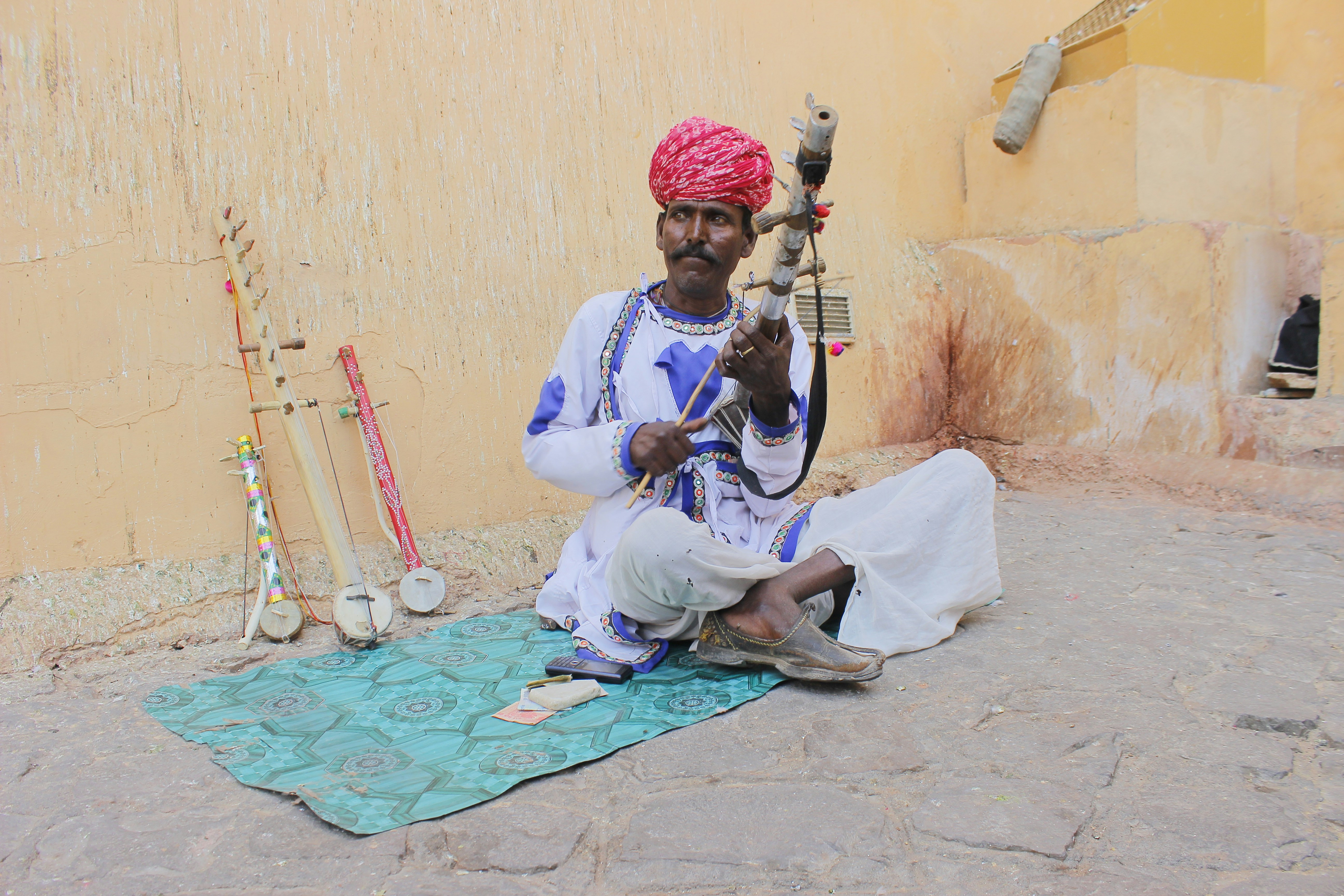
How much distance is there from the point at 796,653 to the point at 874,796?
1.90ft

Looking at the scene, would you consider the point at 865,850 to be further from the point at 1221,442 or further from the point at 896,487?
the point at 1221,442

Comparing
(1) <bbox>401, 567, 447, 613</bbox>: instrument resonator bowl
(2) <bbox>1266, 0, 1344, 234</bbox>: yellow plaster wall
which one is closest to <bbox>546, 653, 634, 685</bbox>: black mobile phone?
(1) <bbox>401, 567, 447, 613</bbox>: instrument resonator bowl

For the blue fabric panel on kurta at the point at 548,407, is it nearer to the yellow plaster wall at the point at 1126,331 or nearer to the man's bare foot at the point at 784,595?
the man's bare foot at the point at 784,595

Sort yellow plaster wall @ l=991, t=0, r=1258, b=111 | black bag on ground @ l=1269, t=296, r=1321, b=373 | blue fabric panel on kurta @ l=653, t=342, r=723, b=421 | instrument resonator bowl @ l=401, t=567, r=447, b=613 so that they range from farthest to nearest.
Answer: yellow plaster wall @ l=991, t=0, r=1258, b=111 < black bag on ground @ l=1269, t=296, r=1321, b=373 < instrument resonator bowl @ l=401, t=567, r=447, b=613 < blue fabric panel on kurta @ l=653, t=342, r=723, b=421

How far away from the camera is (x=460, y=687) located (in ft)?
7.63

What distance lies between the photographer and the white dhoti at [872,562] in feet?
7.20

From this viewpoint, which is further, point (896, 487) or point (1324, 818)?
point (896, 487)

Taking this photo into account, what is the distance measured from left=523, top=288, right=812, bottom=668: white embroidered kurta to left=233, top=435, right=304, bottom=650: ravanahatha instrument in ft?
3.04

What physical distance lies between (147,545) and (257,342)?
2.29 ft

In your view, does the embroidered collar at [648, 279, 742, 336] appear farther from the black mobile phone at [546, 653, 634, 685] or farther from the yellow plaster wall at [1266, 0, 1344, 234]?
the yellow plaster wall at [1266, 0, 1344, 234]

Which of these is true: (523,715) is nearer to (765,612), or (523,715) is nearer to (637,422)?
(765,612)

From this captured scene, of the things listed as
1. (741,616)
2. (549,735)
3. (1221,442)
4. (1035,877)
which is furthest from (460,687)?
(1221,442)

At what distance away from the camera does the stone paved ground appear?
1.40m

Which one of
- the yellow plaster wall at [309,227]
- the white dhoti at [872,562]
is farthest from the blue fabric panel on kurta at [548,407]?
the yellow plaster wall at [309,227]
